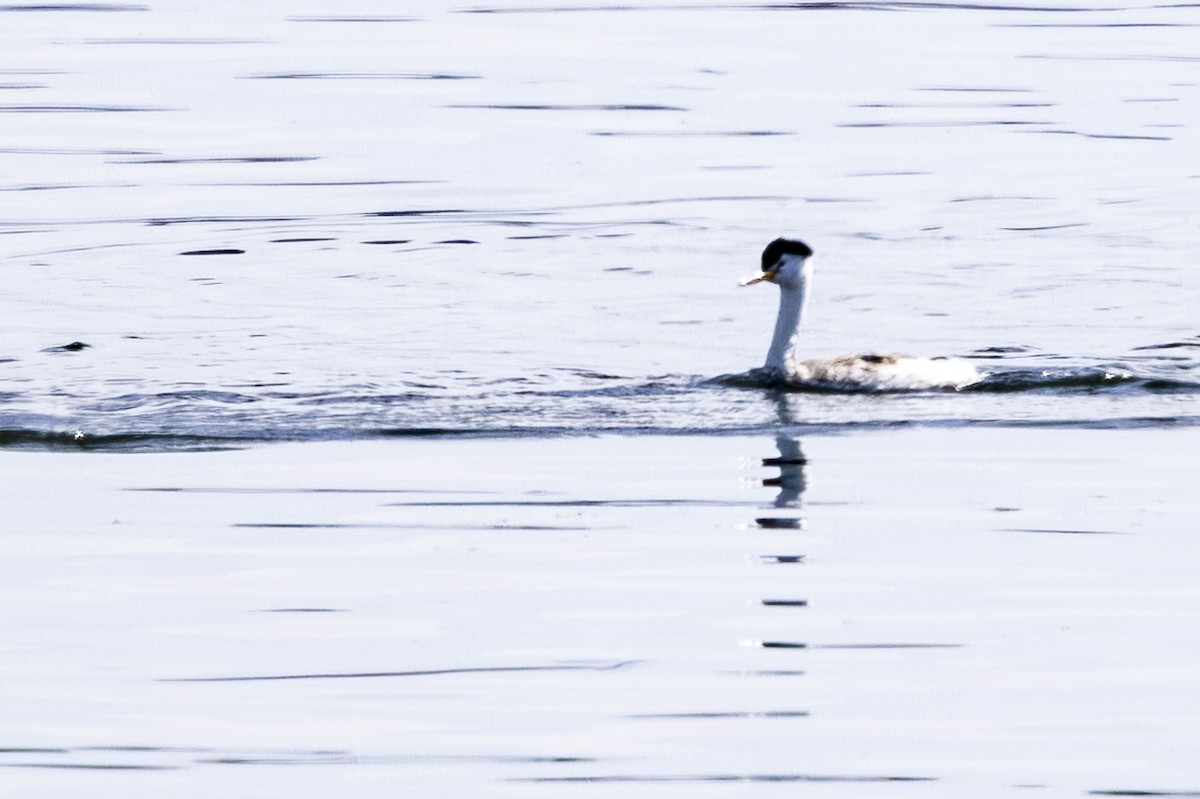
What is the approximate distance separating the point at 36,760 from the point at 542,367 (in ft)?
29.6

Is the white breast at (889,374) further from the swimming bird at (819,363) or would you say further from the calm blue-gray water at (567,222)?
the calm blue-gray water at (567,222)

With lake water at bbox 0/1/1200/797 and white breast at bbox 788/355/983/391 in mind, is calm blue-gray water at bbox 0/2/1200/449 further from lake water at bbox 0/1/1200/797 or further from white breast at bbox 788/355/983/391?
white breast at bbox 788/355/983/391

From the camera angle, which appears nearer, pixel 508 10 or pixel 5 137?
pixel 5 137

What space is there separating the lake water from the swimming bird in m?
0.20

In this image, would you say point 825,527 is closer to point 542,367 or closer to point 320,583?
point 320,583

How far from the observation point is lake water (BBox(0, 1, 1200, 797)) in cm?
922

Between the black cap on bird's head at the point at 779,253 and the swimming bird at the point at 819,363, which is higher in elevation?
the black cap on bird's head at the point at 779,253

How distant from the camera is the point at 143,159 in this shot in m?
27.2

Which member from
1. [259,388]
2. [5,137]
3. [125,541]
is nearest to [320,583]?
[125,541]

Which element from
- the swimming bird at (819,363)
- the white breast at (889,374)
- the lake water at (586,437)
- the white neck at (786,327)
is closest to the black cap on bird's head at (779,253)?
the swimming bird at (819,363)

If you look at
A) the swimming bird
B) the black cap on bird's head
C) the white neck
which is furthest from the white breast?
the black cap on bird's head

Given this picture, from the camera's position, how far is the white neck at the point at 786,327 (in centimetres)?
1736

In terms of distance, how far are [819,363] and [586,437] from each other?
2510 mm

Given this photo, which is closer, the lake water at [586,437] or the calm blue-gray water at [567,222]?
the lake water at [586,437]
